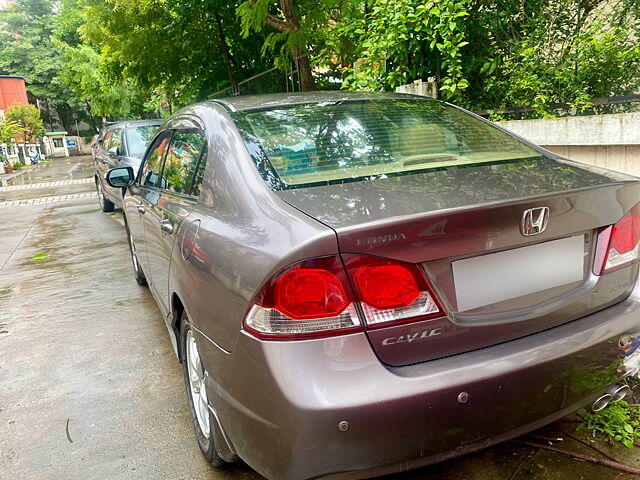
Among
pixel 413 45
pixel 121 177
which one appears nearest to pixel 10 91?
pixel 413 45

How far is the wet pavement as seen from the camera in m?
2.39

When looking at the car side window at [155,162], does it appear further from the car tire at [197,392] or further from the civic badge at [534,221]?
the civic badge at [534,221]

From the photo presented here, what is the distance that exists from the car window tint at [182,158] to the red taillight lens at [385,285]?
1337mm

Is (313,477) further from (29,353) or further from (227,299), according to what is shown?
(29,353)

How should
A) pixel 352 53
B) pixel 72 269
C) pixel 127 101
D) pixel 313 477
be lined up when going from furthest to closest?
pixel 127 101
pixel 352 53
pixel 72 269
pixel 313 477

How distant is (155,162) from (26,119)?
1196 inches

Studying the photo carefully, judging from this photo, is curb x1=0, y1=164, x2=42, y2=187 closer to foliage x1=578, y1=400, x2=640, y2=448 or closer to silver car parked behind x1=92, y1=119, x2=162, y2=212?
silver car parked behind x1=92, y1=119, x2=162, y2=212

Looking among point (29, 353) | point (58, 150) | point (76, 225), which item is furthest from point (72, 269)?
point (58, 150)

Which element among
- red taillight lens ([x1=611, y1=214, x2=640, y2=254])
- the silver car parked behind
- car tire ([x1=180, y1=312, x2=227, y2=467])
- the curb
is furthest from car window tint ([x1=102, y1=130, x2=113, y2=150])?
red taillight lens ([x1=611, y1=214, x2=640, y2=254])

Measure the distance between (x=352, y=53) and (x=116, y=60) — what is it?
23.1 feet

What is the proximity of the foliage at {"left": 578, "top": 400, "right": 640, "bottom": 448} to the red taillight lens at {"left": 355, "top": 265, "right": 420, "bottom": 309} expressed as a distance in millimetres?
1426

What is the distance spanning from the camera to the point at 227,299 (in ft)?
6.28

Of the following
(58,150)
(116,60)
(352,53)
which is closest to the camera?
(352,53)

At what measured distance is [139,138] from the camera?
29.0 ft
